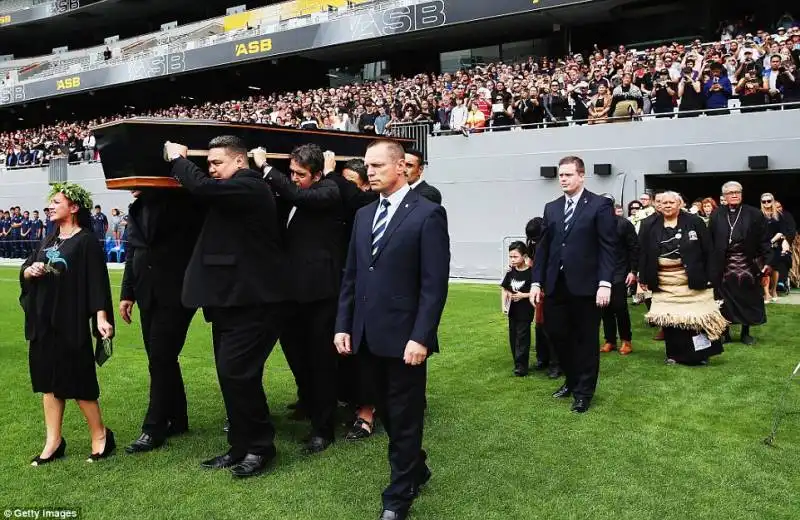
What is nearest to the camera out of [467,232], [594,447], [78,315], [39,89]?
[78,315]

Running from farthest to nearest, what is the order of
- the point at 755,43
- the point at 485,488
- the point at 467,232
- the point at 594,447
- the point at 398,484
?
the point at 467,232
the point at 755,43
the point at 594,447
the point at 485,488
the point at 398,484

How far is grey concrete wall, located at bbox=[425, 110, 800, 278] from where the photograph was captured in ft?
48.8

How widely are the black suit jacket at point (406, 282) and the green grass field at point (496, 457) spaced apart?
0.95 meters

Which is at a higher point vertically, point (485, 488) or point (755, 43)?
point (755, 43)

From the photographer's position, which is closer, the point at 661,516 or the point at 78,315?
the point at 661,516

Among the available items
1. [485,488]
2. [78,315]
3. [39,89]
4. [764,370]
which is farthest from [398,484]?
[39,89]

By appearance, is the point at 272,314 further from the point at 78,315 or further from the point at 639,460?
the point at 639,460

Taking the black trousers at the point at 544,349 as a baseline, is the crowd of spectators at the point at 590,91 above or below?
above

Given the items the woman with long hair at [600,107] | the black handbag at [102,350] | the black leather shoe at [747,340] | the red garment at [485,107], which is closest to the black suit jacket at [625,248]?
the black leather shoe at [747,340]

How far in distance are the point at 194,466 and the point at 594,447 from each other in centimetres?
258

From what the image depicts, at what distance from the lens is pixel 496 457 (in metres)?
4.77

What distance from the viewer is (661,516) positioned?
3828mm

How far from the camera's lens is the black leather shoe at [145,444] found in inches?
195

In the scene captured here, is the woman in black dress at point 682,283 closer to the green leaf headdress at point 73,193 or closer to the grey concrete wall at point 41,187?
the green leaf headdress at point 73,193
